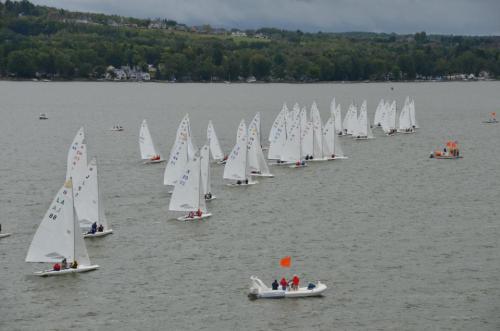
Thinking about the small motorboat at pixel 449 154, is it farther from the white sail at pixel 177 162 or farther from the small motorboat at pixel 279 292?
the small motorboat at pixel 279 292

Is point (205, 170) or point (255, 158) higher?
point (205, 170)

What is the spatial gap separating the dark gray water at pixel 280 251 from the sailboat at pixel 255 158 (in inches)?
98.9

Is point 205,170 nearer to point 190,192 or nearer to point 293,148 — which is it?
point 190,192

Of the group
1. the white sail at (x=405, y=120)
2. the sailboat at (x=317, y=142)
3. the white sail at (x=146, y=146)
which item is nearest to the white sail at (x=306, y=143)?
the sailboat at (x=317, y=142)

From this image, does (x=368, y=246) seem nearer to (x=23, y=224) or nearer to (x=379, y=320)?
(x=379, y=320)

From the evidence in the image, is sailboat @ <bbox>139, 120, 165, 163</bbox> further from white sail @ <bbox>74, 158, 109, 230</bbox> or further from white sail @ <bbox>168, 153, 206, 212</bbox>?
white sail @ <bbox>74, 158, 109, 230</bbox>

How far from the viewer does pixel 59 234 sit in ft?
191

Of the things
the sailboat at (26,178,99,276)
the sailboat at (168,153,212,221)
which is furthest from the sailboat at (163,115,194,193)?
the sailboat at (26,178,99,276)

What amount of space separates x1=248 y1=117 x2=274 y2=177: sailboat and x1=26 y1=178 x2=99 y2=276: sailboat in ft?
130

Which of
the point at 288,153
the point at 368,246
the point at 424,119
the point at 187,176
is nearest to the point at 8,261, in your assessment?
the point at 187,176

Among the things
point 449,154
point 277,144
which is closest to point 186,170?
point 277,144

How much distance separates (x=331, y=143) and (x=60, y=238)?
6203 cm

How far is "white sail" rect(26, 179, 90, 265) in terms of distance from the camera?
58.0m

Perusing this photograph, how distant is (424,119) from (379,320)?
146m
